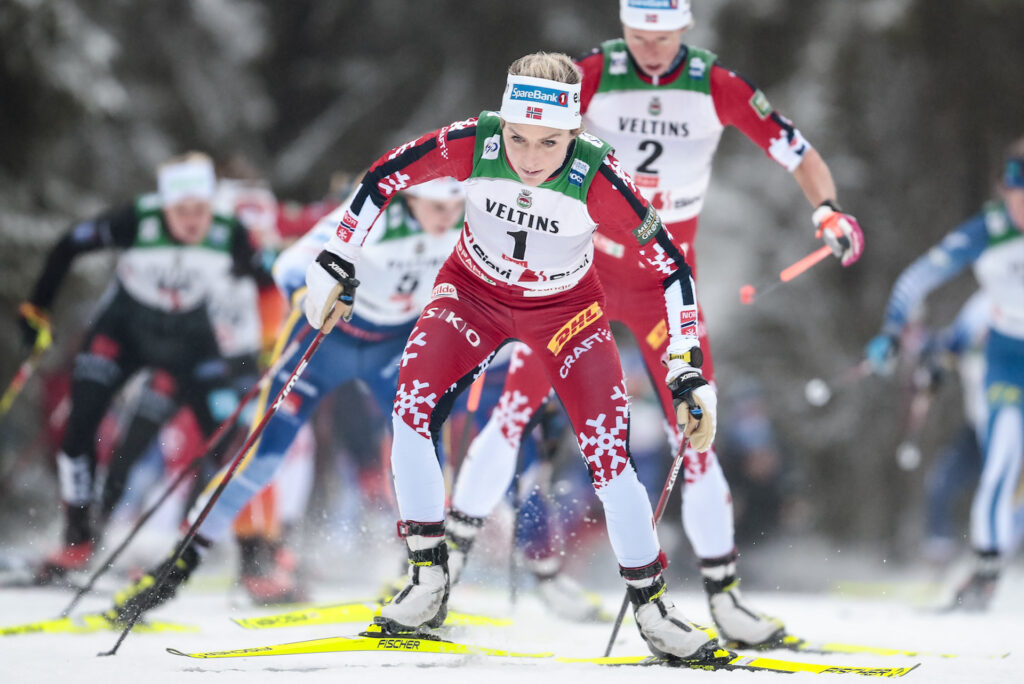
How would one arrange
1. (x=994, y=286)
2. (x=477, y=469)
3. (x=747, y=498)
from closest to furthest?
(x=477, y=469), (x=994, y=286), (x=747, y=498)

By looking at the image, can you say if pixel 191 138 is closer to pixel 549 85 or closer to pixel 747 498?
pixel 747 498

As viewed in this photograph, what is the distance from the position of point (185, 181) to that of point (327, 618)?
279 centimetres

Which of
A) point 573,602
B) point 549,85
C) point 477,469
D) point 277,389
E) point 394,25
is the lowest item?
point 573,602

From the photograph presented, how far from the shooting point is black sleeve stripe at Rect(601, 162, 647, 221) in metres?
4.29

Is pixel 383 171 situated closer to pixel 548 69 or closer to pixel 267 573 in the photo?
pixel 548 69

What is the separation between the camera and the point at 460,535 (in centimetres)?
534

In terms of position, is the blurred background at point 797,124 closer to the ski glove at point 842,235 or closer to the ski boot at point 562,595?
the ski boot at point 562,595

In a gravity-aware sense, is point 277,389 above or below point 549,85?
below

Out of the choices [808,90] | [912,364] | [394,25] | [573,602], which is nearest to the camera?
[573,602]

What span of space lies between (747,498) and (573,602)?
125 inches

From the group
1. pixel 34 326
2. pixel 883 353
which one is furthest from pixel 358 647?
pixel 883 353

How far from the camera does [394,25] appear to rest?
15.4 meters

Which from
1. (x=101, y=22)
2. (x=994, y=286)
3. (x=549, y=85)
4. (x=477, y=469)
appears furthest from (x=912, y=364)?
(x=101, y=22)

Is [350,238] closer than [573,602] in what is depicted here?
Yes
